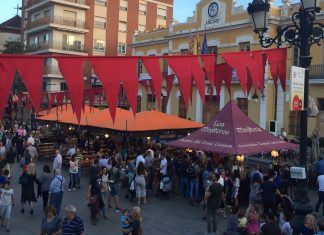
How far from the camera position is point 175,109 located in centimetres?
3372

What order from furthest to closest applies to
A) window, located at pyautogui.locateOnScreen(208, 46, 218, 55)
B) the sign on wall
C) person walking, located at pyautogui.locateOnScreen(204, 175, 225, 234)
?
window, located at pyautogui.locateOnScreen(208, 46, 218, 55)
person walking, located at pyautogui.locateOnScreen(204, 175, 225, 234)
the sign on wall

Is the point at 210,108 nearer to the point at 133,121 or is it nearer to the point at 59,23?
the point at 133,121

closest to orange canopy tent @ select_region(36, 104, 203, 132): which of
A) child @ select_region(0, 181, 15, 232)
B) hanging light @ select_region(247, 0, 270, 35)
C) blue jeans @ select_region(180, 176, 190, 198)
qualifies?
blue jeans @ select_region(180, 176, 190, 198)

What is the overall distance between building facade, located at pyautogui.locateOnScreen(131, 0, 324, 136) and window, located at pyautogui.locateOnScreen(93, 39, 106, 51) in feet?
43.6

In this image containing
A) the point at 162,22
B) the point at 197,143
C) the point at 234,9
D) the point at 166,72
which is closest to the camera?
the point at 197,143

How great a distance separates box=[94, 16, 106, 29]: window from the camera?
4753cm

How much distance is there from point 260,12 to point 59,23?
38675 millimetres

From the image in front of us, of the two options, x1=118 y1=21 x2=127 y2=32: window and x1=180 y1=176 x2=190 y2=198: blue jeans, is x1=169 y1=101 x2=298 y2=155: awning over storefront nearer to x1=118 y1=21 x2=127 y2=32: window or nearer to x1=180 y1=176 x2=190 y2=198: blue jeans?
x1=180 y1=176 x2=190 y2=198: blue jeans

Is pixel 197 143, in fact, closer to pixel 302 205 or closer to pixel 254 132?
pixel 254 132

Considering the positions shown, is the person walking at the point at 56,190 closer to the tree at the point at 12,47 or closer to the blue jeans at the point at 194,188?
the blue jeans at the point at 194,188

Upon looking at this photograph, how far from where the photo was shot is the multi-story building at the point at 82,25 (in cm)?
4466

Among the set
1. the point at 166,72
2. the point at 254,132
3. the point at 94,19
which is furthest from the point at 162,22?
the point at 254,132

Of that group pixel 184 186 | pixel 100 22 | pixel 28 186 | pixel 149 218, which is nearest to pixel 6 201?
pixel 28 186

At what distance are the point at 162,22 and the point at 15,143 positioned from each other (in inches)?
1355
